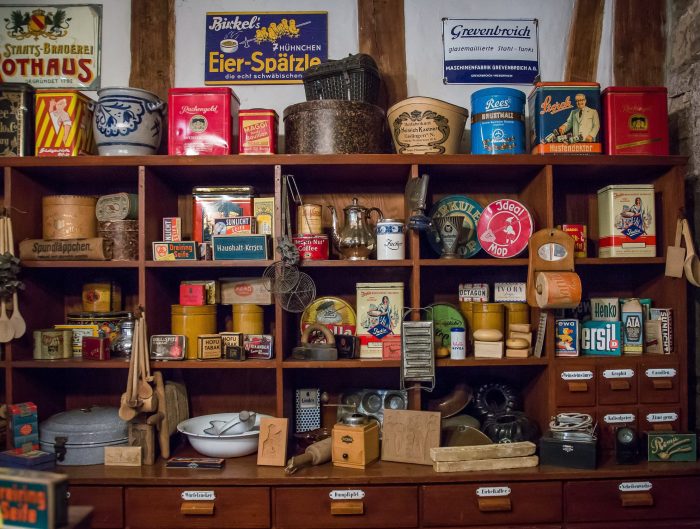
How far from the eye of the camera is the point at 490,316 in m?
2.71

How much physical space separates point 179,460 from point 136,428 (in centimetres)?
24

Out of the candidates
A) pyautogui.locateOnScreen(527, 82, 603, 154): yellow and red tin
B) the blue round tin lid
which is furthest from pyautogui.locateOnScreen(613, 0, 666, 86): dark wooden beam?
the blue round tin lid

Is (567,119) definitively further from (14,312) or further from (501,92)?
(14,312)

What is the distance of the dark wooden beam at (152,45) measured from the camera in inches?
121

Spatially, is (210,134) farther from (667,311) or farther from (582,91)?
(667,311)

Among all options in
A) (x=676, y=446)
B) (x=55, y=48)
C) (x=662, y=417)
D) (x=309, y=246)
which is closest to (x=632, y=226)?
(x=662, y=417)

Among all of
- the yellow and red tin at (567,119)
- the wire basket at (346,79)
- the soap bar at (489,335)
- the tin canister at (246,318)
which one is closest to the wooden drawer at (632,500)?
the soap bar at (489,335)

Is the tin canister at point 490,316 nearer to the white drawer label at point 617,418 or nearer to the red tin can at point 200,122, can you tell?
the white drawer label at point 617,418

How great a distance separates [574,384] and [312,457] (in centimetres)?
121

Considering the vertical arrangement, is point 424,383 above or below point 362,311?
below

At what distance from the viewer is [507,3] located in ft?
10.2

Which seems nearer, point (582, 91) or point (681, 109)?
point (582, 91)

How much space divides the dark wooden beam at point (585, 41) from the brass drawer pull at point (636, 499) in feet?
6.81

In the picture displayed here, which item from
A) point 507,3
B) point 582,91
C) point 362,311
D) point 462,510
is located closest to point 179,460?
point 362,311
